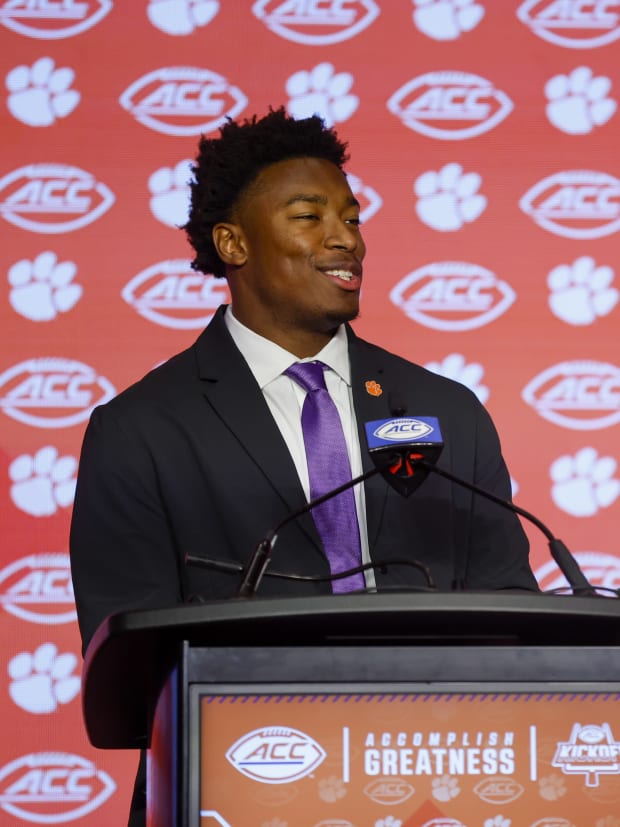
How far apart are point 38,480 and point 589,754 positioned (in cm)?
199

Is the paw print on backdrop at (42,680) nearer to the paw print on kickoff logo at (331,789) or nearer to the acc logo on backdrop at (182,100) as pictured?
the acc logo on backdrop at (182,100)

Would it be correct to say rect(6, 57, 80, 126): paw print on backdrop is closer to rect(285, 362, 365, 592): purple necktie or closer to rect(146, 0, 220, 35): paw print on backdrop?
rect(146, 0, 220, 35): paw print on backdrop

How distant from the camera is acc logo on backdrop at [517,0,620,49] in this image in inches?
129

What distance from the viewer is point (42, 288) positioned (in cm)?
313

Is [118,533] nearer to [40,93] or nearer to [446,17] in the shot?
[40,93]

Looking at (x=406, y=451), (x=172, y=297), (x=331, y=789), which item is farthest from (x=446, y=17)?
(x=331, y=789)

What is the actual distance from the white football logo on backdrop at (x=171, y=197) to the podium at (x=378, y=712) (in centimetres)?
200

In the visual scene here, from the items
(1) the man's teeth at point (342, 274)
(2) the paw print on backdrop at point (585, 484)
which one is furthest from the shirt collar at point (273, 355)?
(2) the paw print on backdrop at point (585, 484)

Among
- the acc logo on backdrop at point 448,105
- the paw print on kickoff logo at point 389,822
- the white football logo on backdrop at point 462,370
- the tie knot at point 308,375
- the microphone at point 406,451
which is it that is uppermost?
the acc logo on backdrop at point 448,105

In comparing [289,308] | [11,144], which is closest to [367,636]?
[289,308]

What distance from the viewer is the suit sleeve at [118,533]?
6.33 ft

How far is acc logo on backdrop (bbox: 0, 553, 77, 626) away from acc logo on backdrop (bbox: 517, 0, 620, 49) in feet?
5.54

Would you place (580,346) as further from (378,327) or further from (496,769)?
(496,769)

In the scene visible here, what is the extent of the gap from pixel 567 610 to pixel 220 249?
143cm
